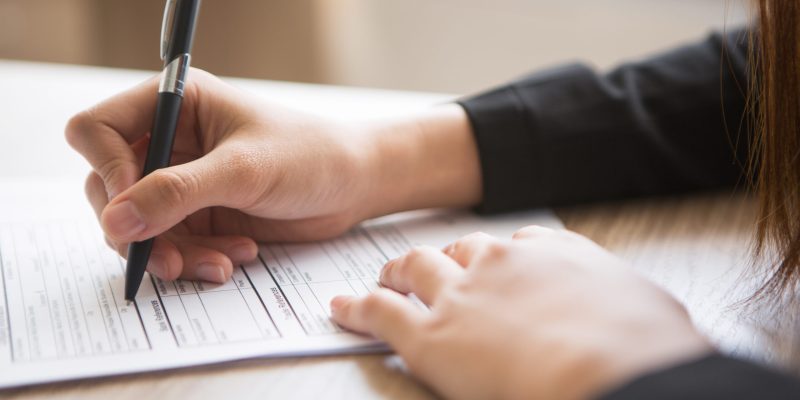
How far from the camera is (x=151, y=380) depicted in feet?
1.48

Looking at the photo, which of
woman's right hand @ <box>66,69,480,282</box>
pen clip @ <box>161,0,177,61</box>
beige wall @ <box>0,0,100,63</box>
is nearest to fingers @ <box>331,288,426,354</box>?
woman's right hand @ <box>66,69,480,282</box>

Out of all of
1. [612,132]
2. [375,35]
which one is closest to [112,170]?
[612,132]

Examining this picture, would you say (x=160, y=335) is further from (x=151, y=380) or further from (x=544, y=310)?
(x=544, y=310)

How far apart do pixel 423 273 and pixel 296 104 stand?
49cm

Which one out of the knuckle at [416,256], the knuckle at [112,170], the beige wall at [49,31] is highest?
the knuckle at [416,256]

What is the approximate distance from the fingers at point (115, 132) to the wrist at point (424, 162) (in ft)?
0.62

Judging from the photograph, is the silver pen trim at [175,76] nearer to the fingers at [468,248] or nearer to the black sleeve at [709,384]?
the fingers at [468,248]

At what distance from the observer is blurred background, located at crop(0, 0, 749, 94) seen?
1474mm

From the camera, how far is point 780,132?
1.70ft

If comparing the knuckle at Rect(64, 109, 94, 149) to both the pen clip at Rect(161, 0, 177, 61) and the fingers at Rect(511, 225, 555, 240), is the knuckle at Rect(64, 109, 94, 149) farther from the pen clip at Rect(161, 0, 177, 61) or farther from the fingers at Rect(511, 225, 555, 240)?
the fingers at Rect(511, 225, 555, 240)

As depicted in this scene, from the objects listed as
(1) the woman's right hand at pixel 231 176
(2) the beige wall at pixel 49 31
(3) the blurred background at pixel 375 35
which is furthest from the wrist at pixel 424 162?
(2) the beige wall at pixel 49 31

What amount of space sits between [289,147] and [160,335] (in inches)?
7.3

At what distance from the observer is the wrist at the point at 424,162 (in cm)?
70

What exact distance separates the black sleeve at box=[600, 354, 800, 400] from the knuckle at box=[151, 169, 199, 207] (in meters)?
0.31
